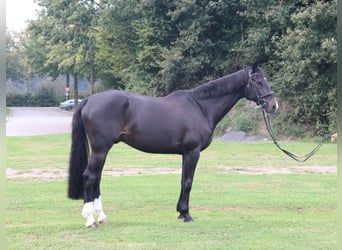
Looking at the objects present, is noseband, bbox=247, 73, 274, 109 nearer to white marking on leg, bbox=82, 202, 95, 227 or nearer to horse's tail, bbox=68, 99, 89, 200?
horse's tail, bbox=68, 99, 89, 200

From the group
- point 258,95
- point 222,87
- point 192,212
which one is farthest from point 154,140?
point 258,95

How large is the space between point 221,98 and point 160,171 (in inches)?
245

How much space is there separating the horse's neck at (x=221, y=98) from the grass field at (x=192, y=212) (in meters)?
1.58

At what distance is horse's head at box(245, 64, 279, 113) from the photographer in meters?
7.38

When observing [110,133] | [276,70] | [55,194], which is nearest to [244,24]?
[276,70]

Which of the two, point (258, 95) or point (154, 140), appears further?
point (258, 95)

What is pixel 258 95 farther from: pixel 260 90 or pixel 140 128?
pixel 140 128

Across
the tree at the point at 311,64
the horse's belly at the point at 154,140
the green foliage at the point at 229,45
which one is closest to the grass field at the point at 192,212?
the horse's belly at the point at 154,140

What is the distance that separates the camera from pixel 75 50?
4784cm

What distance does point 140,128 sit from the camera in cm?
702

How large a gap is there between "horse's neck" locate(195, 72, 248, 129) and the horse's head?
108mm

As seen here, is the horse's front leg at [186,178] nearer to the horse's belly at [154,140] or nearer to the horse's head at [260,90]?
the horse's belly at [154,140]

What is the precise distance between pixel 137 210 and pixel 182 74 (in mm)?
20601

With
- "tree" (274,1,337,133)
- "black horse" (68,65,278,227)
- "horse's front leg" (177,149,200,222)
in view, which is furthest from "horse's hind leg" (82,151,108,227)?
"tree" (274,1,337,133)
